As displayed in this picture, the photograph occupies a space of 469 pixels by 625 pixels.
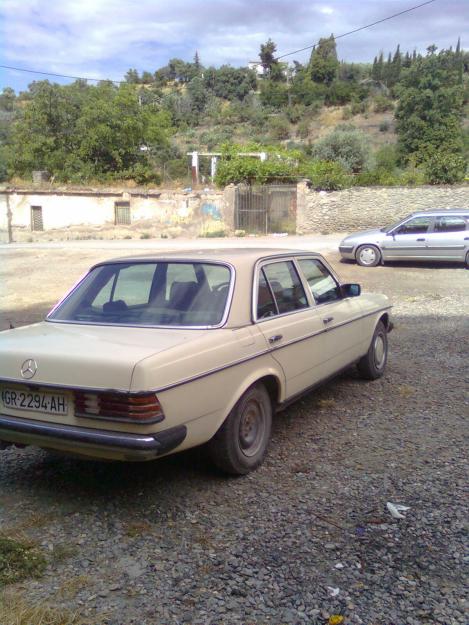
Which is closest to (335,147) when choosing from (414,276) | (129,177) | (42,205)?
(129,177)

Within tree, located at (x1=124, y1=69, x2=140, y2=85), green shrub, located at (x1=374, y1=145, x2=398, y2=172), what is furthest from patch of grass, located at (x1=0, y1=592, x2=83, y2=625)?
tree, located at (x1=124, y1=69, x2=140, y2=85)

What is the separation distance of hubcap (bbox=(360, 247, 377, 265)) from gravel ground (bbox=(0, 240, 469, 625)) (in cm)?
1134

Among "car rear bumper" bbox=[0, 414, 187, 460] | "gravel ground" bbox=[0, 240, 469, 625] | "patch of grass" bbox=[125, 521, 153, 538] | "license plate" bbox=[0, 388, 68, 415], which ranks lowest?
"patch of grass" bbox=[125, 521, 153, 538]

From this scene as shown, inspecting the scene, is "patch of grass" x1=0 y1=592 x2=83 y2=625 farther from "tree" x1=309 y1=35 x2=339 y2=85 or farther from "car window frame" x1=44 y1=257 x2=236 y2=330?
"tree" x1=309 y1=35 x2=339 y2=85

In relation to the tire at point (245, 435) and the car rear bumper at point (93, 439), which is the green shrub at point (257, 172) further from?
the car rear bumper at point (93, 439)

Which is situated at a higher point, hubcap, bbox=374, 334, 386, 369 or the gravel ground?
hubcap, bbox=374, 334, 386, 369

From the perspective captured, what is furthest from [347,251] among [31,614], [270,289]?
[31,614]

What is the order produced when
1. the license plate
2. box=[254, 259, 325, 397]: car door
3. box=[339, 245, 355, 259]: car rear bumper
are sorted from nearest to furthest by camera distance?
the license plate
box=[254, 259, 325, 397]: car door
box=[339, 245, 355, 259]: car rear bumper

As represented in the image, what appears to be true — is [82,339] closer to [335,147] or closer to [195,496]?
[195,496]

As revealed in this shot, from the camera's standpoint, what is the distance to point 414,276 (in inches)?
606

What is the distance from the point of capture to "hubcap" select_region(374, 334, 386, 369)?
6.40 m

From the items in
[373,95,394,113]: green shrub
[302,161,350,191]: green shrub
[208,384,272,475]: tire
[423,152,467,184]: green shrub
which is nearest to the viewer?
[208,384,272,475]: tire

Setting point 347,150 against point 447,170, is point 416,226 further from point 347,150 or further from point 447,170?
point 347,150

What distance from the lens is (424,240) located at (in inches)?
637
